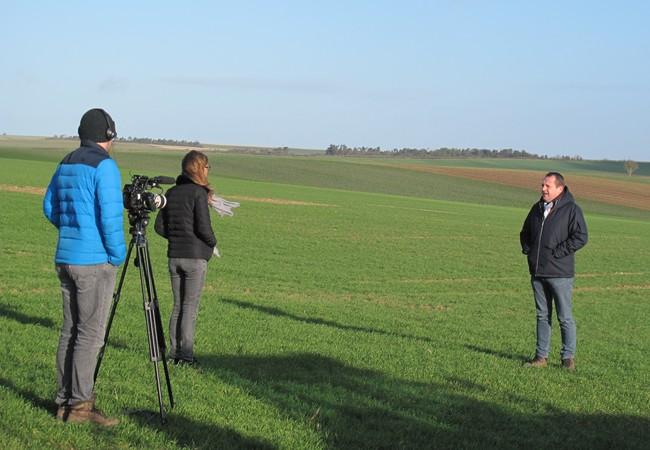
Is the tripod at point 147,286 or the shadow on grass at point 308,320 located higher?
the tripod at point 147,286

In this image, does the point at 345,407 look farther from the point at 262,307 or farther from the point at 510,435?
the point at 262,307

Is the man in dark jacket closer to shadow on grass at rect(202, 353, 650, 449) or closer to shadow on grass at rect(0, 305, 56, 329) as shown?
shadow on grass at rect(202, 353, 650, 449)

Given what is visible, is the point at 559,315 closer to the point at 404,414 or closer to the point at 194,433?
the point at 404,414

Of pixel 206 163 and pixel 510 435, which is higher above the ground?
pixel 206 163

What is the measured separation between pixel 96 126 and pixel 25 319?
17.3 feet

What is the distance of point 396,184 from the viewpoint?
8819 cm

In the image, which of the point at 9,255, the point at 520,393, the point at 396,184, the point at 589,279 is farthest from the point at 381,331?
the point at 396,184

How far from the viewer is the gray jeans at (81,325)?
6.47m

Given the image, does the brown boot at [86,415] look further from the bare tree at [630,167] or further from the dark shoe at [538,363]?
the bare tree at [630,167]

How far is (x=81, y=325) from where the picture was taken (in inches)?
257

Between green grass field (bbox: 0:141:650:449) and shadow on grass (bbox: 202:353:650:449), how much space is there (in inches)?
1.0

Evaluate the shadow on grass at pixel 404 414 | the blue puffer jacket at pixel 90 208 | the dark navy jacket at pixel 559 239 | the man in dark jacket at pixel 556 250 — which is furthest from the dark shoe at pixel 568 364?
the blue puffer jacket at pixel 90 208

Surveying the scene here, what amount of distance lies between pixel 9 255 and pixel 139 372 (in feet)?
40.4

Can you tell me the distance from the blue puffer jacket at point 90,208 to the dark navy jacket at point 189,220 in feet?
8.69
